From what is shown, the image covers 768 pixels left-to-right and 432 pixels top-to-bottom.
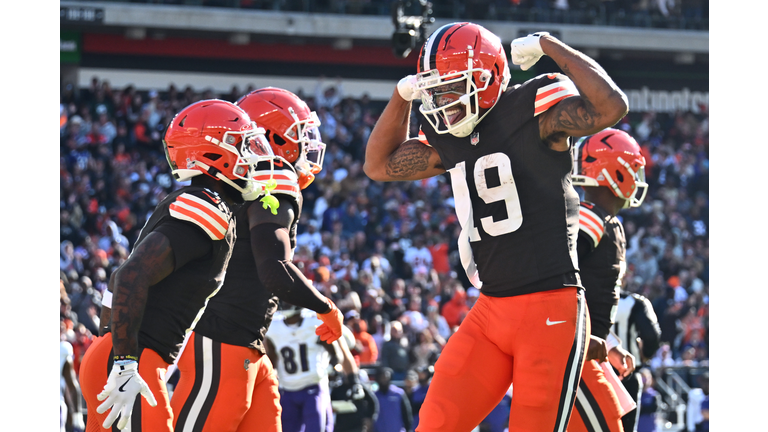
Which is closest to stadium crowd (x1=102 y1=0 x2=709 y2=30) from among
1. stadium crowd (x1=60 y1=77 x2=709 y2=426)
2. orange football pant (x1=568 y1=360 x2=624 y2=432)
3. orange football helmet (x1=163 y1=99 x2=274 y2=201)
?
stadium crowd (x1=60 y1=77 x2=709 y2=426)

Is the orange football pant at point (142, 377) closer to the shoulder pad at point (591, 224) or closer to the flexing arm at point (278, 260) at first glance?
the flexing arm at point (278, 260)

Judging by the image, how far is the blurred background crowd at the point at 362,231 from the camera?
10945mm

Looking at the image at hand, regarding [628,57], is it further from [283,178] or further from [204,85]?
[283,178]

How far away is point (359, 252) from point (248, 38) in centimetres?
689

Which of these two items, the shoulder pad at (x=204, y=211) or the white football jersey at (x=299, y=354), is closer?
the shoulder pad at (x=204, y=211)

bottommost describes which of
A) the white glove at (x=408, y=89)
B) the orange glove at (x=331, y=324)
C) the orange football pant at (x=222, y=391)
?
the orange football pant at (x=222, y=391)

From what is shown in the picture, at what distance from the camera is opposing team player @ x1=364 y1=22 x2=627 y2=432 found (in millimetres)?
3363

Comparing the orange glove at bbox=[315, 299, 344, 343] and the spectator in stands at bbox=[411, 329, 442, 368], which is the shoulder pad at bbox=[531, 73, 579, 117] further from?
the spectator in stands at bbox=[411, 329, 442, 368]

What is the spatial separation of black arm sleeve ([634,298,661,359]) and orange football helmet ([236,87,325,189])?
213 centimetres

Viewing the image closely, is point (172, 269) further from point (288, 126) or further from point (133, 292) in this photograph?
point (288, 126)

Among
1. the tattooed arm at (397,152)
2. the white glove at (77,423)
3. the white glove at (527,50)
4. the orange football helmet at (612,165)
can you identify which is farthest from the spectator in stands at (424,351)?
the white glove at (527,50)

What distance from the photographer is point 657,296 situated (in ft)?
46.8

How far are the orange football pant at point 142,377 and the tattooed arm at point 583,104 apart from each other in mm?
1784

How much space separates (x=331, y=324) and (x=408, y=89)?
3.74ft
